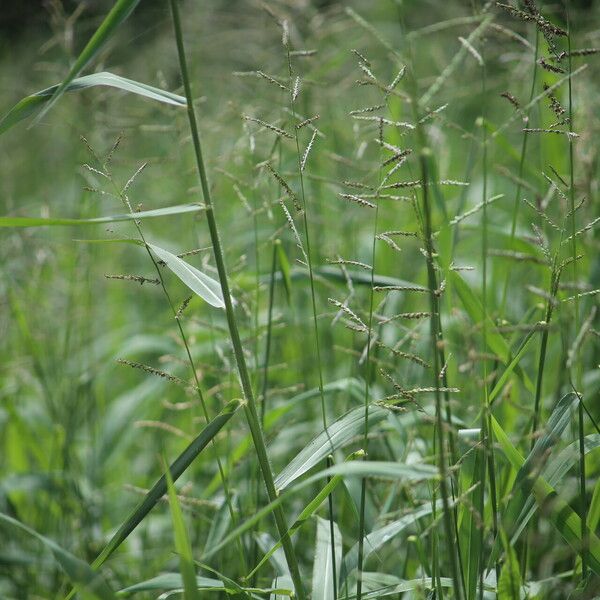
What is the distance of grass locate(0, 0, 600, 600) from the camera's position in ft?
3.16

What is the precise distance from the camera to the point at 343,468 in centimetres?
80

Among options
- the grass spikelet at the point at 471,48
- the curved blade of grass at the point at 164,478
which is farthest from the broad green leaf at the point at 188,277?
the grass spikelet at the point at 471,48

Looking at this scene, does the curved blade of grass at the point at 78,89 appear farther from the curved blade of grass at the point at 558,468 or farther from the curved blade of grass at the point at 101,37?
the curved blade of grass at the point at 558,468

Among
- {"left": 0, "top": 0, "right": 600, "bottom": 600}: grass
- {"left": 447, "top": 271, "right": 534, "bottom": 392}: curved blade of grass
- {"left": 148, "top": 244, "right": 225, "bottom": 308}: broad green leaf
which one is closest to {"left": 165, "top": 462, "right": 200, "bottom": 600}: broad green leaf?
{"left": 0, "top": 0, "right": 600, "bottom": 600}: grass

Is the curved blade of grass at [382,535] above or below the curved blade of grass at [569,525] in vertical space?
below

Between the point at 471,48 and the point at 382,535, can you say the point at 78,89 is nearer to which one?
the point at 471,48

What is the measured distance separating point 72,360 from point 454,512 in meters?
2.01

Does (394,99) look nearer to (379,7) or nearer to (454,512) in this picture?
(454,512)

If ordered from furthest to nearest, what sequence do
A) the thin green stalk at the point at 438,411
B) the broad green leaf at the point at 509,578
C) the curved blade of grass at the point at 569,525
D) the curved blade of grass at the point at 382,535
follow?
the curved blade of grass at the point at 382,535 → the curved blade of grass at the point at 569,525 → the broad green leaf at the point at 509,578 → the thin green stalk at the point at 438,411

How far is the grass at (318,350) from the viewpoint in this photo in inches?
38.0

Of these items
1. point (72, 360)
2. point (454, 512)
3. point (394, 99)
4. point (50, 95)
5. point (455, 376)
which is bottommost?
point (72, 360)

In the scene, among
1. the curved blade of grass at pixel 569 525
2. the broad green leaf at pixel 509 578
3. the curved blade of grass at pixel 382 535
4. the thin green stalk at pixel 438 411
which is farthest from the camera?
the curved blade of grass at pixel 382 535

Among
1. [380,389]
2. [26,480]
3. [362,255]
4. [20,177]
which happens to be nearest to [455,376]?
[380,389]

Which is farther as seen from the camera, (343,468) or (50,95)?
(50,95)
